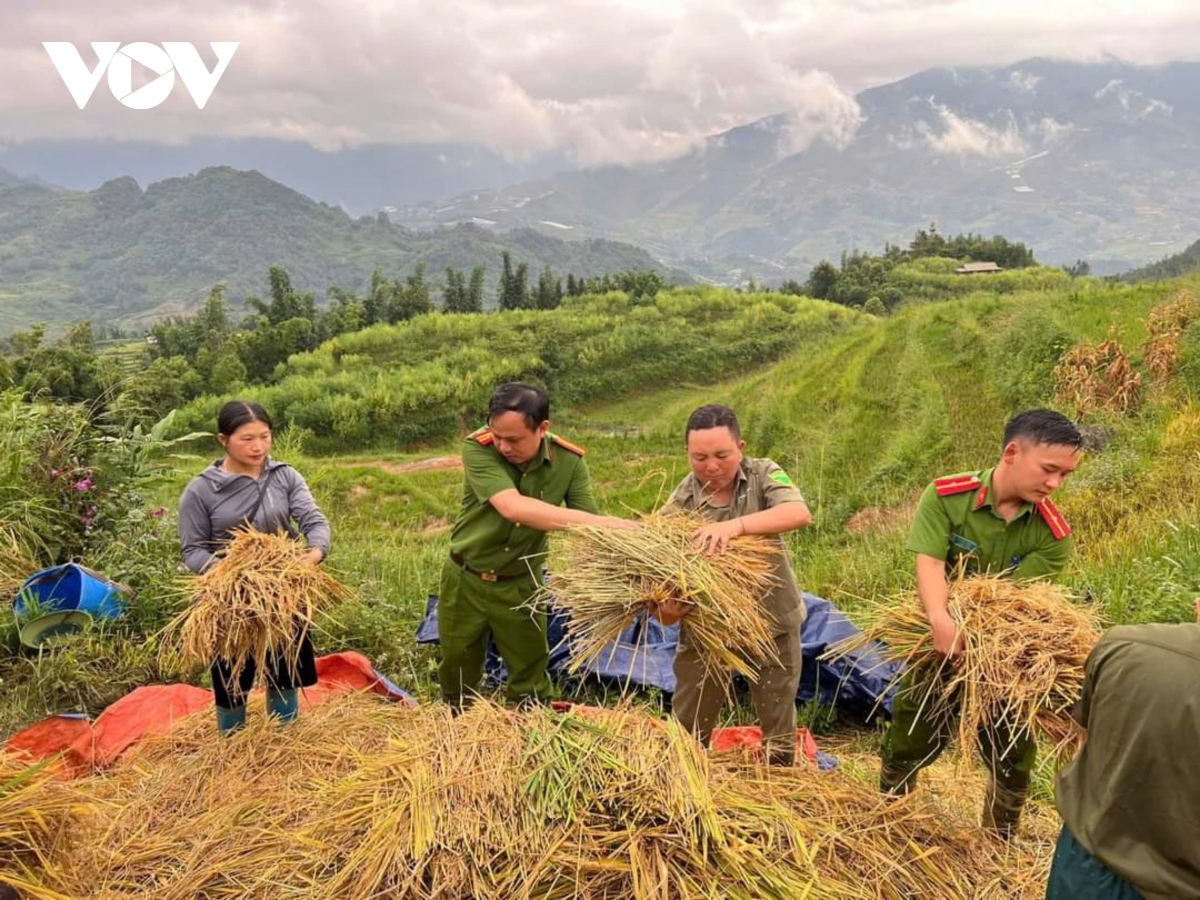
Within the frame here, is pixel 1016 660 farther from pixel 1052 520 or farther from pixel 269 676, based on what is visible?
pixel 269 676

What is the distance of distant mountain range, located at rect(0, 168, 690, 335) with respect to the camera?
Result: 5595 inches

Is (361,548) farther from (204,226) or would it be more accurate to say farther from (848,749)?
(204,226)

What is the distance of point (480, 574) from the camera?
3.09 m

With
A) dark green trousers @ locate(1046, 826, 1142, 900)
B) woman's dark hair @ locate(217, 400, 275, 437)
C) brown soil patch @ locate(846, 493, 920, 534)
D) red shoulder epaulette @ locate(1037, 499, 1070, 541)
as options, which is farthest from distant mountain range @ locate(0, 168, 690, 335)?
dark green trousers @ locate(1046, 826, 1142, 900)

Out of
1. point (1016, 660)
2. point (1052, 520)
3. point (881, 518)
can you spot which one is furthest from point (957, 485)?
point (881, 518)

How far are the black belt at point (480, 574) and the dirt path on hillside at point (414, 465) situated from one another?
1468 centimetres

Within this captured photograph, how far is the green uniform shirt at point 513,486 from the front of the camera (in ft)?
9.56

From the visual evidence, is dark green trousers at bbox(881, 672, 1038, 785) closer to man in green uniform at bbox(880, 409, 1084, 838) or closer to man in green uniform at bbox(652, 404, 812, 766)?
man in green uniform at bbox(880, 409, 1084, 838)

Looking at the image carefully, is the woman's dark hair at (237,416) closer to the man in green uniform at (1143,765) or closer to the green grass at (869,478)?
the green grass at (869,478)

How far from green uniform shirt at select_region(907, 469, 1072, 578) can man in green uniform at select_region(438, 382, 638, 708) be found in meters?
1.21

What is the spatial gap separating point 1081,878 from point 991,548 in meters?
1.06

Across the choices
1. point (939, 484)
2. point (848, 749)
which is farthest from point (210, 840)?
point (848, 749)

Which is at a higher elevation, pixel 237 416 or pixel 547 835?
pixel 237 416

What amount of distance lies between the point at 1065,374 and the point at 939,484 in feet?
28.2
